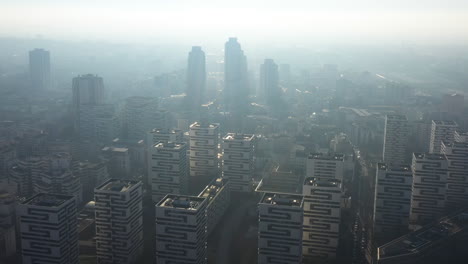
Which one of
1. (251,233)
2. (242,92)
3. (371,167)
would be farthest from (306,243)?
(242,92)

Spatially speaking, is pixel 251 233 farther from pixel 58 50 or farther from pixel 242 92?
pixel 58 50

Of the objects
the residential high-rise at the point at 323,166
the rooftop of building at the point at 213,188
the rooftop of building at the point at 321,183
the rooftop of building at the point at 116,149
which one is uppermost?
the rooftop of building at the point at 321,183

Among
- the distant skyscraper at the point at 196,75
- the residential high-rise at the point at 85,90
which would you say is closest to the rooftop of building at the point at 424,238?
the residential high-rise at the point at 85,90

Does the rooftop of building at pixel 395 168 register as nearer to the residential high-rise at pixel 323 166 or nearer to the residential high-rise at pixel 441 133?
the residential high-rise at pixel 323 166

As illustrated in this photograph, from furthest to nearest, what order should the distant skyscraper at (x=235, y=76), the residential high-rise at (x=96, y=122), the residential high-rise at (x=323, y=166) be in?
the distant skyscraper at (x=235, y=76) → the residential high-rise at (x=96, y=122) → the residential high-rise at (x=323, y=166)

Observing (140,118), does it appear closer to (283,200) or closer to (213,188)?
(213,188)

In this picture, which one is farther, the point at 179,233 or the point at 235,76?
the point at 235,76

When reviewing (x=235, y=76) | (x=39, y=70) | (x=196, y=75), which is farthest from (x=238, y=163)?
(x=39, y=70)
